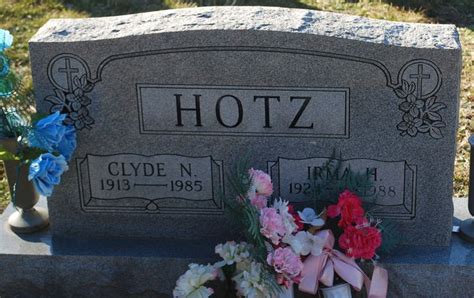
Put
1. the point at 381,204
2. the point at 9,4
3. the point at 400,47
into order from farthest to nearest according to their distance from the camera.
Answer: the point at 9,4
the point at 381,204
the point at 400,47

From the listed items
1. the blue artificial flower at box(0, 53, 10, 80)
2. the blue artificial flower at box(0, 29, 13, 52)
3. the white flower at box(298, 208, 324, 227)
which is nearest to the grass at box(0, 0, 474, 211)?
the blue artificial flower at box(0, 29, 13, 52)

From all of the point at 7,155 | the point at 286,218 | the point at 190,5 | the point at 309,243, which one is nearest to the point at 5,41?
the point at 7,155

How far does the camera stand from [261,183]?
11.8 feet

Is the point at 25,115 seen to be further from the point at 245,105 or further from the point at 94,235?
the point at 245,105

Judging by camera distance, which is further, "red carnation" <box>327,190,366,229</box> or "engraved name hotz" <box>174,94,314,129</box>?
"engraved name hotz" <box>174,94,314,129</box>

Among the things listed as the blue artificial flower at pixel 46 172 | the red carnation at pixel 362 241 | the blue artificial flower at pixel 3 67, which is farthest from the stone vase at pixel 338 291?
the blue artificial flower at pixel 3 67

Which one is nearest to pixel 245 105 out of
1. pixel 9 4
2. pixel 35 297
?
pixel 35 297

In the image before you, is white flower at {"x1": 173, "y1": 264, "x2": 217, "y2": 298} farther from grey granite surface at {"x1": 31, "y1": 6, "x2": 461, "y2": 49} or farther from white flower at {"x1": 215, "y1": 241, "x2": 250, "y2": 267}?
grey granite surface at {"x1": 31, "y1": 6, "x2": 461, "y2": 49}

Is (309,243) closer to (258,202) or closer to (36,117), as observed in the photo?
(258,202)

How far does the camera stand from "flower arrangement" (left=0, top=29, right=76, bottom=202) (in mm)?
3662

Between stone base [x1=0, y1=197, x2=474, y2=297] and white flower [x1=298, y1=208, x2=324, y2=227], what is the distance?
34cm

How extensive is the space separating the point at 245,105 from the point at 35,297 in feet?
4.06

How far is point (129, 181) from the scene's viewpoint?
3.91 metres

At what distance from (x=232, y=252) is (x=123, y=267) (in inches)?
22.5
